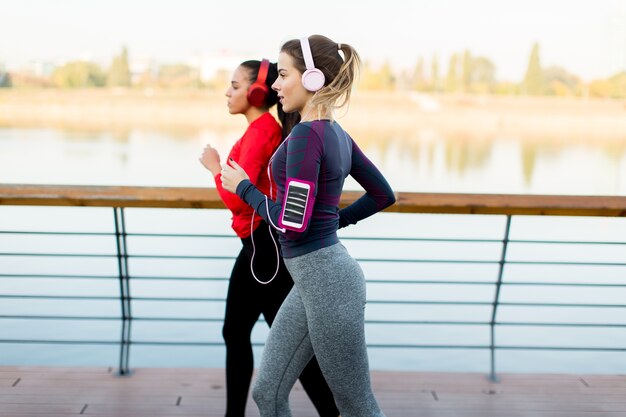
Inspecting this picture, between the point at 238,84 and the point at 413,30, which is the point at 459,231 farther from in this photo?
the point at 413,30

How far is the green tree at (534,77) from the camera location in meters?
55.5

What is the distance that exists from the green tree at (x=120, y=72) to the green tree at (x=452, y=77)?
82.3 feet

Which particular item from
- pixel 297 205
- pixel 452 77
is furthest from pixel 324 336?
pixel 452 77

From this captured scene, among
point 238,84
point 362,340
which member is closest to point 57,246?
point 238,84

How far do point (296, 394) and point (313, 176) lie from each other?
1430 mm

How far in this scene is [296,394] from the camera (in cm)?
266

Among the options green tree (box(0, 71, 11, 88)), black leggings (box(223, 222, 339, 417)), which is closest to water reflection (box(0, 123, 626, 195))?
green tree (box(0, 71, 11, 88))

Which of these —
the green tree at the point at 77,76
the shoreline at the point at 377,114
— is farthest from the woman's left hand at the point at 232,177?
the green tree at the point at 77,76

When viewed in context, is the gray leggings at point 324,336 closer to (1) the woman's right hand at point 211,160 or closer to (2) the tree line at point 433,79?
(1) the woman's right hand at point 211,160

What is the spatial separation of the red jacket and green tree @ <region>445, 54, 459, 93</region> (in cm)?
5849

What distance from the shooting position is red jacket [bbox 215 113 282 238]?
6.39 ft

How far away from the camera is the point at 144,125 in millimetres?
49281

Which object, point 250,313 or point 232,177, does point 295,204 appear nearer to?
point 232,177

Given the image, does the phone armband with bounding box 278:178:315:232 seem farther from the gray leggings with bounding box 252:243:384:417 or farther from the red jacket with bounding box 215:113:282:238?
the red jacket with bounding box 215:113:282:238
